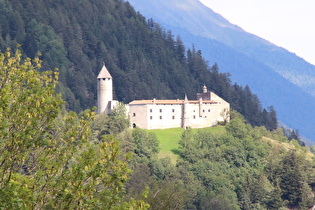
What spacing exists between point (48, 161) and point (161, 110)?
67.5 m

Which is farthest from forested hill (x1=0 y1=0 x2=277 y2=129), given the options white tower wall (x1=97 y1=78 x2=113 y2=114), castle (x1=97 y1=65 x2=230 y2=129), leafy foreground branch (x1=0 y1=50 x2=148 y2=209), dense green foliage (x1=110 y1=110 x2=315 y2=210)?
leafy foreground branch (x1=0 y1=50 x2=148 y2=209)

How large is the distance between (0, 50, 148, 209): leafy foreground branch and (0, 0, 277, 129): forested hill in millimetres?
97309

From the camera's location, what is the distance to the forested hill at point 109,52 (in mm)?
132250

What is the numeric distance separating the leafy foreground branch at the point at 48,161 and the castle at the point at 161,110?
64.0 meters

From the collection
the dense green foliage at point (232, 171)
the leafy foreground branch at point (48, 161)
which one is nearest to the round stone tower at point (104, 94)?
the dense green foliage at point (232, 171)

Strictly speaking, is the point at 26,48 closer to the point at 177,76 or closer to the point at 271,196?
the point at 177,76

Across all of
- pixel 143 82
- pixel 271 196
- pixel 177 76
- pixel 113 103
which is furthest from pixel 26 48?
pixel 271 196

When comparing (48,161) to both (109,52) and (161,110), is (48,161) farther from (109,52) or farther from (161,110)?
(109,52)

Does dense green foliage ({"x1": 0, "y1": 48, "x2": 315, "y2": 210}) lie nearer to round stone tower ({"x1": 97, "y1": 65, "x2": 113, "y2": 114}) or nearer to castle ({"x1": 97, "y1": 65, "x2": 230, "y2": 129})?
castle ({"x1": 97, "y1": 65, "x2": 230, "y2": 129})

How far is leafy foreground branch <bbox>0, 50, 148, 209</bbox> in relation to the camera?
62.3 ft

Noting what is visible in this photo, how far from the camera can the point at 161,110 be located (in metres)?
87.9

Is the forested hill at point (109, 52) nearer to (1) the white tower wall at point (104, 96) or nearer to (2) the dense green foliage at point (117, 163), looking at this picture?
(1) the white tower wall at point (104, 96)

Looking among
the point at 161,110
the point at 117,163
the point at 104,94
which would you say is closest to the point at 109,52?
the point at 104,94

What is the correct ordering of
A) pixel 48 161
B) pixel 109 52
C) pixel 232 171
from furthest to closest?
pixel 109 52 < pixel 232 171 < pixel 48 161
